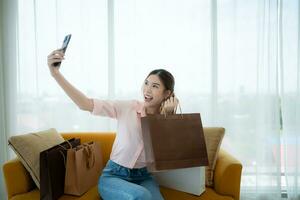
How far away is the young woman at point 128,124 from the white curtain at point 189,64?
0.65 m

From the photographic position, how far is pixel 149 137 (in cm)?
135

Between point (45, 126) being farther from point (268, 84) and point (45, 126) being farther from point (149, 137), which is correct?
point (268, 84)

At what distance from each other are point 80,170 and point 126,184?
1.08 feet

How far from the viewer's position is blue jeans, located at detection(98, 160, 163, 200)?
51.9 inches

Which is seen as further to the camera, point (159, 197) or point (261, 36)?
point (261, 36)

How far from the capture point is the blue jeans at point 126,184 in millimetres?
1317

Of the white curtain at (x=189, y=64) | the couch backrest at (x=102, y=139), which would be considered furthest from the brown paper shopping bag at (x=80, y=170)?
the white curtain at (x=189, y=64)

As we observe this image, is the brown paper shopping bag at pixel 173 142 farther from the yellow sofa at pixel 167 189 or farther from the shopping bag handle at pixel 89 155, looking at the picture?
the shopping bag handle at pixel 89 155

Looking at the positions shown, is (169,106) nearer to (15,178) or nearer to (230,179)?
(230,179)

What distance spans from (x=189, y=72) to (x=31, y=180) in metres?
1.44

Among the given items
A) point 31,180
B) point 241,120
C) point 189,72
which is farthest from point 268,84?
point 31,180

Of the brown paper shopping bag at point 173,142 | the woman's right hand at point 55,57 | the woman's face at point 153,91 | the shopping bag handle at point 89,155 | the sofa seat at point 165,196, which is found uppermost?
the woman's right hand at point 55,57

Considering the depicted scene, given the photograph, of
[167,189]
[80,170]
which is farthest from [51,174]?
[167,189]

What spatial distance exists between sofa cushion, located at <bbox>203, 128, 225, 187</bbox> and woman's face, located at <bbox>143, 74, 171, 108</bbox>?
20.3 inches
